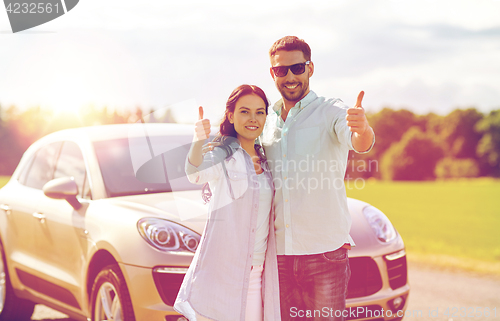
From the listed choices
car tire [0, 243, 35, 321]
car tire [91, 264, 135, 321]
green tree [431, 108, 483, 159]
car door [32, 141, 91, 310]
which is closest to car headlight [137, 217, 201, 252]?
car tire [91, 264, 135, 321]

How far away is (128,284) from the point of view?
3.30 metres

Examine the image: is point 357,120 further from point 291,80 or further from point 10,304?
point 10,304

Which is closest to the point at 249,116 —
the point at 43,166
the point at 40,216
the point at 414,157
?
the point at 40,216

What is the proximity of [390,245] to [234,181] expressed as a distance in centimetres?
171

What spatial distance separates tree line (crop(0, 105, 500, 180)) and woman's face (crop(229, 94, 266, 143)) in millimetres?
73001

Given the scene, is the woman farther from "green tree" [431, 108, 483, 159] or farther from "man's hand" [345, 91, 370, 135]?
"green tree" [431, 108, 483, 159]

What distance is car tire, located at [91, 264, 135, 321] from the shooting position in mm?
3299

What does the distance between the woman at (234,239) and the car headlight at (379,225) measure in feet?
4.58

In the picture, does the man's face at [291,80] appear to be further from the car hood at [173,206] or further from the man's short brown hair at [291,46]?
the car hood at [173,206]

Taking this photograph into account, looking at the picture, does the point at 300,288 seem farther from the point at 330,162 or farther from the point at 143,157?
the point at 143,157

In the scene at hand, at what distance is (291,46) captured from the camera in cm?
295

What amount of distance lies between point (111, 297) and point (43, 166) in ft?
6.56

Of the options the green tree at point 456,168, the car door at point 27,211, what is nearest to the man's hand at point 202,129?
the car door at point 27,211

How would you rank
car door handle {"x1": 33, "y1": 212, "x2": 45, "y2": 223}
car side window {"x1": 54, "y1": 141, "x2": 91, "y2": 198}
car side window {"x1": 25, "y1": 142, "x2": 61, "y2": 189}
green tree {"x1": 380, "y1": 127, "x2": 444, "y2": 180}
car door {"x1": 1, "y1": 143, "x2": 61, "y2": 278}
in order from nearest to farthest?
car side window {"x1": 54, "y1": 141, "x2": 91, "y2": 198}, car door handle {"x1": 33, "y1": 212, "x2": 45, "y2": 223}, car door {"x1": 1, "y1": 143, "x2": 61, "y2": 278}, car side window {"x1": 25, "y1": 142, "x2": 61, "y2": 189}, green tree {"x1": 380, "y1": 127, "x2": 444, "y2": 180}
